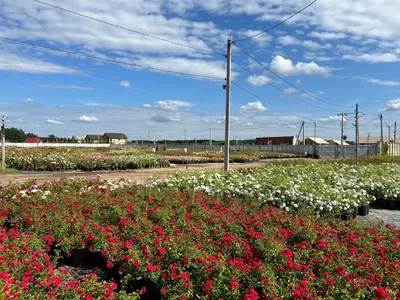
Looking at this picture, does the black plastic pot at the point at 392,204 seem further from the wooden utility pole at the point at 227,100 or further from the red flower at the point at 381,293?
the red flower at the point at 381,293

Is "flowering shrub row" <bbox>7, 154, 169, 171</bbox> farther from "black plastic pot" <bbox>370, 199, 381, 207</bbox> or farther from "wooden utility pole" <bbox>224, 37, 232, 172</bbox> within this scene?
"black plastic pot" <bbox>370, 199, 381, 207</bbox>

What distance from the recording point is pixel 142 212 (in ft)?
16.3

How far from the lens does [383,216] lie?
25.3 feet

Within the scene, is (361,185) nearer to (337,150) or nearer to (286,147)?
(337,150)

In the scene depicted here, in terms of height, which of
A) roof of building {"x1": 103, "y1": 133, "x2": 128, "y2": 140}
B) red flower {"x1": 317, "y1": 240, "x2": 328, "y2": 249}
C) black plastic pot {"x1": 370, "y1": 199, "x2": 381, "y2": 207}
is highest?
roof of building {"x1": 103, "y1": 133, "x2": 128, "y2": 140}

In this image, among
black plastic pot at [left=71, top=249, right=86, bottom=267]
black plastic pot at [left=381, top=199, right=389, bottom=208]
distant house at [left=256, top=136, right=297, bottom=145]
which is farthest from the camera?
distant house at [left=256, top=136, right=297, bottom=145]

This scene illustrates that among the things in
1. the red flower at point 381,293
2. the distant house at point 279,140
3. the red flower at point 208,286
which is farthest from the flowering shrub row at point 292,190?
the distant house at point 279,140

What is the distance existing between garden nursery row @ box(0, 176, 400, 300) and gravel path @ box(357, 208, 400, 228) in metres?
0.92

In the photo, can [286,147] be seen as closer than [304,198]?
No

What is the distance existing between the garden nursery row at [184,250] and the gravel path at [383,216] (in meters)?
0.92

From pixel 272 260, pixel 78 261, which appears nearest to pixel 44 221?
pixel 78 261

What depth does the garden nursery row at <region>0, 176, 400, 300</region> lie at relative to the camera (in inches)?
109

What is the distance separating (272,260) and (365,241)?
1.41 m

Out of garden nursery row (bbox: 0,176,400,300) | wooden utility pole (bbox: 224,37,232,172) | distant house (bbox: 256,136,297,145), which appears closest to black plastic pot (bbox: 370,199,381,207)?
garden nursery row (bbox: 0,176,400,300)
